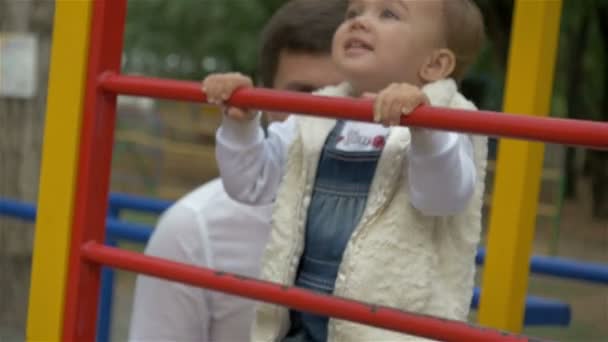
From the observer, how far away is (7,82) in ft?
16.2

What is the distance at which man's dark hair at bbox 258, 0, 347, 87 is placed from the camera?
247cm

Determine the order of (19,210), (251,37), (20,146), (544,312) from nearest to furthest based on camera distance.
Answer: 1. (544,312)
2. (19,210)
3. (20,146)
4. (251,37)

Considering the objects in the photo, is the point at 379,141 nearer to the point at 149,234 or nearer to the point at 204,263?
the point at 204,263

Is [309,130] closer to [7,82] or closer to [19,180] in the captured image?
[7,82]

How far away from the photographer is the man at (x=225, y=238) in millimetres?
2488

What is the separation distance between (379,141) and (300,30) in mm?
592

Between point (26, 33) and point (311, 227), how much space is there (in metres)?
3.54

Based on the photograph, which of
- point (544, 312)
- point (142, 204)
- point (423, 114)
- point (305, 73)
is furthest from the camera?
point (142, 204)

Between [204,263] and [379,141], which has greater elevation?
[379,141]

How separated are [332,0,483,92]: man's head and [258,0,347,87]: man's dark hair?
0.45 metres

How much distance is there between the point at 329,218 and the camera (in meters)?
1.97

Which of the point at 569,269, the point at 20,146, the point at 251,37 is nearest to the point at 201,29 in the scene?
the point at 251,37

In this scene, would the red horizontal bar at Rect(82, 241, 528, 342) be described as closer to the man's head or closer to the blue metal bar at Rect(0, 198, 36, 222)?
the man's head

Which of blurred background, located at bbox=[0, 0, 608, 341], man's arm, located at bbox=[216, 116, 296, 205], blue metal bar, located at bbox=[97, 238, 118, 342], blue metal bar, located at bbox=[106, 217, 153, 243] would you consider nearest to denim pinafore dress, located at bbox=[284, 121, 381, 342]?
man's arm, located at bbox=[216, 116, 296, 205]
